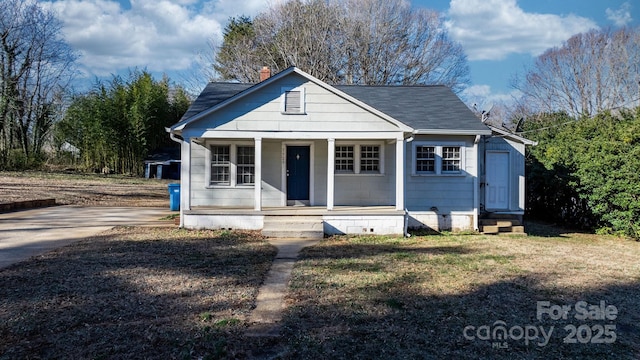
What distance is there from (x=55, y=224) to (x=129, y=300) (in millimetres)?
7408

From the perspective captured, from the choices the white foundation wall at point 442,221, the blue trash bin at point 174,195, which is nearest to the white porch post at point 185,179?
the blue trash bin at point 174,195

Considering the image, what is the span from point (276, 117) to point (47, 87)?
27424 mm

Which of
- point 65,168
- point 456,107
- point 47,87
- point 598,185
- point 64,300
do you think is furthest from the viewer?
point 47,87

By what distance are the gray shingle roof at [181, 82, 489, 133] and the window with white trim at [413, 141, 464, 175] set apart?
57cm

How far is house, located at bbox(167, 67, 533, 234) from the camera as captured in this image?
10.4 metres

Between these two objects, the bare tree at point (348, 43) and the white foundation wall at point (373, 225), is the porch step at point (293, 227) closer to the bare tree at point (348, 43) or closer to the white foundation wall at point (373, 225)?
the white foundation wall at point (373, 225)

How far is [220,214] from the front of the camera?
1040 cm

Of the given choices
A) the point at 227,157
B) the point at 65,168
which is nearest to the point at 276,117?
the point at 227,157

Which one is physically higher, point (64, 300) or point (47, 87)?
point (47, 87)

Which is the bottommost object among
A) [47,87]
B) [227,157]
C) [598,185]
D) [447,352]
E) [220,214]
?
[447,352]

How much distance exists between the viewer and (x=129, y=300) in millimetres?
5027

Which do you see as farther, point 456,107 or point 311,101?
point 456,107

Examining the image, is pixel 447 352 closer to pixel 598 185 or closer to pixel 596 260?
pixel 596 260

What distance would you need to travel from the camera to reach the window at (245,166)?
465 inches
